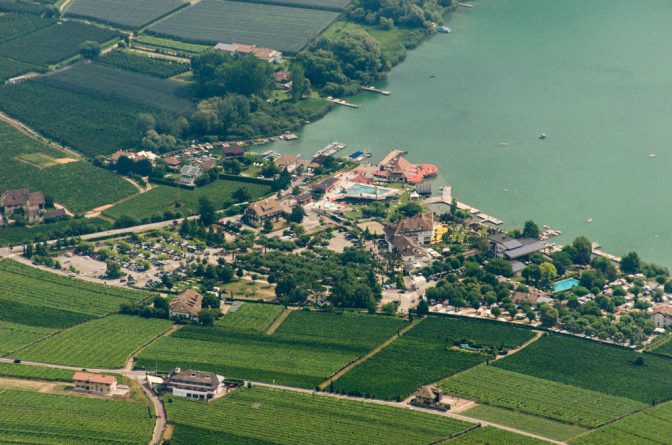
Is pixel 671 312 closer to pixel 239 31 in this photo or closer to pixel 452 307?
pixel 452 307

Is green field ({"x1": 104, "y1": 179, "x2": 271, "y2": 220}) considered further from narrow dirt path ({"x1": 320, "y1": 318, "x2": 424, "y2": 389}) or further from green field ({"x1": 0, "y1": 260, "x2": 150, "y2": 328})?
narrow dirt path ({"x1": 320, "y1": 318, "x2": 424, "y2": 389})

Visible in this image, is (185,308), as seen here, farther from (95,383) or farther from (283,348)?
(95,383)

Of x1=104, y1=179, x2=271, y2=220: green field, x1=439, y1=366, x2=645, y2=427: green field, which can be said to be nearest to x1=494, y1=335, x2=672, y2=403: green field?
x1=439, y1=366, x2=645, y2=427: green field

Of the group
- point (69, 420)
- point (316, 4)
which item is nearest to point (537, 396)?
point (69, 420)

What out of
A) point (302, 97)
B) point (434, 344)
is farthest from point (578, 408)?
point (302, 97)

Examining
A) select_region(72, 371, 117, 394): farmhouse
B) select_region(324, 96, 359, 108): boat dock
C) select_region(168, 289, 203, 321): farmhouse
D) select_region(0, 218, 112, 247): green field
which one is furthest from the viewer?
select_region(324, 96, 359, 108): boat dock

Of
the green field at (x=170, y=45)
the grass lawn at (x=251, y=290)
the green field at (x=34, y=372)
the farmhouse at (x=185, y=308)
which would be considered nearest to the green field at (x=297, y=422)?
the green field at (x=34, y=372)
